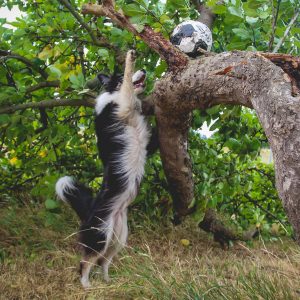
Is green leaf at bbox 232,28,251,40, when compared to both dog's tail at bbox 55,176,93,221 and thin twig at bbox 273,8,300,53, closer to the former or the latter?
thin twig at bbox 273,8,300,53

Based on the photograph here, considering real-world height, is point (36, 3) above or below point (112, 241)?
above

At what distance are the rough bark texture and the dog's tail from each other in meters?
0.72

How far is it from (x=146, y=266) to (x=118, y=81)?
1514 mm

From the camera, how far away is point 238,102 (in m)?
1.96

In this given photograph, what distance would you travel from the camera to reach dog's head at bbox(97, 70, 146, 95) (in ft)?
10.7

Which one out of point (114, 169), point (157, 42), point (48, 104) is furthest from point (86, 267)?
point (157, 42)

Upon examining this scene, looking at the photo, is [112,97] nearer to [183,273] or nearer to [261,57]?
[183,273]

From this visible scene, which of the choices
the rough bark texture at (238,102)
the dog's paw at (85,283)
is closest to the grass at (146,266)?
the dog's paw at (85,283)

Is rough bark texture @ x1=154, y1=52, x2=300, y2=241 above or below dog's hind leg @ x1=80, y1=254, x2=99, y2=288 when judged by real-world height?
above

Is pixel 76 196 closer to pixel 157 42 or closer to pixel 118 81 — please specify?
pixel 118 81

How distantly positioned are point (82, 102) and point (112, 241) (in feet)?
3.73

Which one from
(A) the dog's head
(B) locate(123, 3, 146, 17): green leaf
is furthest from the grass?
(B) locate(123, 3, 146, 17): green leaf

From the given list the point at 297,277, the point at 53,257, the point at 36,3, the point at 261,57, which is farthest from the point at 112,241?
the point at 36,3

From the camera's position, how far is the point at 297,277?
2.32m
